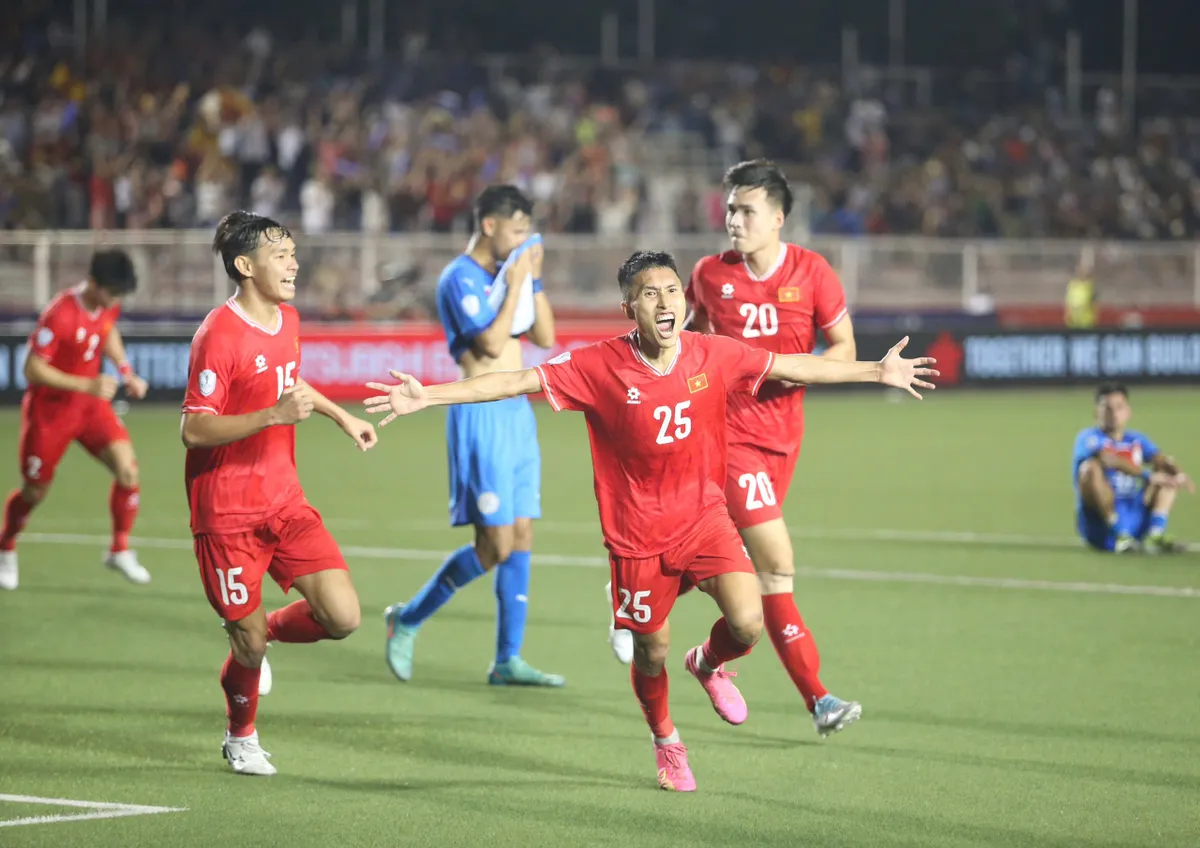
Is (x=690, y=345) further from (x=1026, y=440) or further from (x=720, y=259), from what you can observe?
(x=1026, y=440)

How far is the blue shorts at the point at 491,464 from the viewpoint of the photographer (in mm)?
7977

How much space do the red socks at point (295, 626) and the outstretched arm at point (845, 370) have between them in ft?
6.82

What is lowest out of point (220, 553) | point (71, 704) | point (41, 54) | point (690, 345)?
point (71, 704)

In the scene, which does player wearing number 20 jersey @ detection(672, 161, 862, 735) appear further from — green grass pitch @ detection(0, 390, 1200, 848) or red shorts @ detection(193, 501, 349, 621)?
red shorts @ detection(193, 501, 349, 621)

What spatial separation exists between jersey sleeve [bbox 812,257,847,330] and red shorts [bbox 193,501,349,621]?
7.78 ft

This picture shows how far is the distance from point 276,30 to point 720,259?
24.5 meters

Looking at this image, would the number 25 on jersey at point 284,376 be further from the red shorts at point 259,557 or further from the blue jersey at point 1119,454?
the blue jersey at point 1119,454

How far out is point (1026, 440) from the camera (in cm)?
1988

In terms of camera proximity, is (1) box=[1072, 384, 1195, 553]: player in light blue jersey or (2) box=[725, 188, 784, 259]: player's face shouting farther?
(1) box=[1072, 384, 1195, 553]: player in light blue jersey

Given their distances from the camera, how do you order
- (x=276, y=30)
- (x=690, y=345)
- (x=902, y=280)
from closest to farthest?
1. (x=690, y=345)
2. (x=902, y=280)
3. (x=276, y=30)

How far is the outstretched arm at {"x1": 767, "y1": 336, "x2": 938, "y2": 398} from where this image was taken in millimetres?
6281

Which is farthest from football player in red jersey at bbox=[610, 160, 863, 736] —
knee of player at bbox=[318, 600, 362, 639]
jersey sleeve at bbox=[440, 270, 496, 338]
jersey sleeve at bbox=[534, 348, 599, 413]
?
knee of player at bbox=[318, 600, 362, 639]

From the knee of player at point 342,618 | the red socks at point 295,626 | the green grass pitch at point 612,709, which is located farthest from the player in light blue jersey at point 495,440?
the knee of player at point 342,618

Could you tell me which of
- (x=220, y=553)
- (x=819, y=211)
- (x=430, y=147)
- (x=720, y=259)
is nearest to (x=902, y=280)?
(x=819, y=211)
